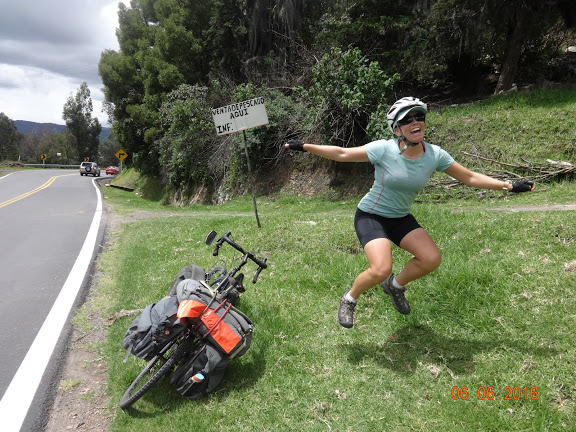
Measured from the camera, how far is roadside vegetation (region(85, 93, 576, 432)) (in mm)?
2949

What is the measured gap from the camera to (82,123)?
78.7 meters

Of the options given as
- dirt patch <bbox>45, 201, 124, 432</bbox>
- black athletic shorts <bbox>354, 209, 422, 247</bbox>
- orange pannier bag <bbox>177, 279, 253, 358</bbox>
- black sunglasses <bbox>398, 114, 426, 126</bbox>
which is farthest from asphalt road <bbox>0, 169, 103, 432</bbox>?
black sunglasses <bbox>398, 114, 426, 126</bbox>

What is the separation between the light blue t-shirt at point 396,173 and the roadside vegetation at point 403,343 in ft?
4.22

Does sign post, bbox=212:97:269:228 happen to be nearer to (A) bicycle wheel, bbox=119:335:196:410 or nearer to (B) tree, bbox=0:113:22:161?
(A) bicycle wheel, bbox=119:335:196:410

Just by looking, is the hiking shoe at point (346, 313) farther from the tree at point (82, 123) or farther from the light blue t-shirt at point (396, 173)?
the tree at point (82, 123)

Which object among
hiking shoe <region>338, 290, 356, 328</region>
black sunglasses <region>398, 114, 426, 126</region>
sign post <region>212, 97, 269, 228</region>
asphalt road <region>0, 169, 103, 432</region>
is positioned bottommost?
asphalt road <region>0, 169, 103, 432</region>

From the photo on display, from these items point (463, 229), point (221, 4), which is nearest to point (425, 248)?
point (463, 229)

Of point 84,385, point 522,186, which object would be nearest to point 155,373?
point 84,385

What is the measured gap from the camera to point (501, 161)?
1070 cm

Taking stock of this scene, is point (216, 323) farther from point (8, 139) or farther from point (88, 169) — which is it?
point (8, 139)

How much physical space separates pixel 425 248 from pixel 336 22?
1482 cm

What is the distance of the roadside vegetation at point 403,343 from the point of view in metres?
2.95

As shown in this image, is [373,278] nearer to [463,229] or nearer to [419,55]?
[463,229]

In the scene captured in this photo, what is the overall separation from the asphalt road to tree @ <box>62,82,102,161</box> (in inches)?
2986
